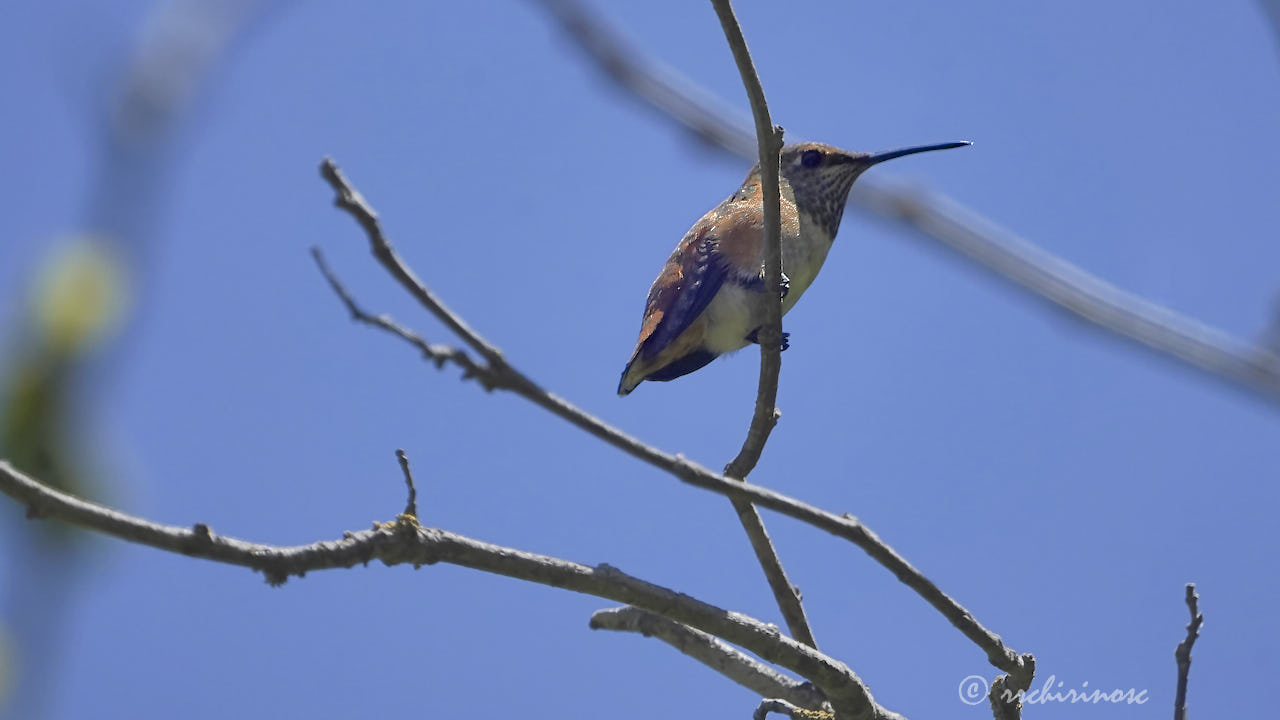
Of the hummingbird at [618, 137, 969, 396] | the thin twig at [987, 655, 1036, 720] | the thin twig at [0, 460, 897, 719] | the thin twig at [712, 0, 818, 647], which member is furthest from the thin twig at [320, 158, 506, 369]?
the hummingbird at [618, 137, 969, 396]

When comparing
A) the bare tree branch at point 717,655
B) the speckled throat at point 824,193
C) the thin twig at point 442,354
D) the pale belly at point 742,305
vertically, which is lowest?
the thin twig at point 442,354

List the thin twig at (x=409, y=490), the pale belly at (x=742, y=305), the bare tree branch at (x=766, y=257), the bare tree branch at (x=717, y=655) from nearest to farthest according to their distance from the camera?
the thin twig at (x=409, y=490), the bare tree branch at (x=766, y=257), the bare tree branch at (x=717, y=655), the pale belly at (x=742, y=305)

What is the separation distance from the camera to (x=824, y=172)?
6777 mm

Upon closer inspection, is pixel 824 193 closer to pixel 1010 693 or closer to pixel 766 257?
pixel 766 257

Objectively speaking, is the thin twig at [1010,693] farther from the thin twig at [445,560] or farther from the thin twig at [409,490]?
the thin twig at [409,490]

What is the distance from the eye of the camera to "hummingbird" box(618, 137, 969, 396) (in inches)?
233

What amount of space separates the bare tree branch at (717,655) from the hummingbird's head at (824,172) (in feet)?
10.3

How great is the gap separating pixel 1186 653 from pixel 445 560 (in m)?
2.04

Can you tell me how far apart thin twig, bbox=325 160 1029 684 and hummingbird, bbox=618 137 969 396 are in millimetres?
2179

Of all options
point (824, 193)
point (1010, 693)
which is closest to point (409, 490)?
point (1010, 693)

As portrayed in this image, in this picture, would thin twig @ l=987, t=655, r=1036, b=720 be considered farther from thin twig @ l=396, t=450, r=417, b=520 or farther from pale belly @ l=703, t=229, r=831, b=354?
pale belly @ l=703, t=229, r=831, b=354

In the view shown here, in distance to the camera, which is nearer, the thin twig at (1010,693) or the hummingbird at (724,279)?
the thin twig at (1010,693)

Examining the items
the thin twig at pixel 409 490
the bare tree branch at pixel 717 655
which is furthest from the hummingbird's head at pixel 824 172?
the thin twig at pixel 409 490

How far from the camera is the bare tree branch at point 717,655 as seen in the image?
152 inches
